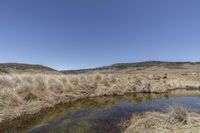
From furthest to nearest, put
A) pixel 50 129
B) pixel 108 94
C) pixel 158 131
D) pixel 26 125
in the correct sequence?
pixel 108 94 → pixel 26 125 → pixel 50 129 → pixel 158 131

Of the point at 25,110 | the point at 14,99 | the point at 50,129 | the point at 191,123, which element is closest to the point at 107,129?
the point at 50,129

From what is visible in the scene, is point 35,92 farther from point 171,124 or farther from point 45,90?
point 171,124

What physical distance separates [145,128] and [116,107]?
25.1 feet

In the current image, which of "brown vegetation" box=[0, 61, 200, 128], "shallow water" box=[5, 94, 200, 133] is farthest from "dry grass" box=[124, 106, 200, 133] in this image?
"brown vegetation" box=[0, 61, 200, 128]

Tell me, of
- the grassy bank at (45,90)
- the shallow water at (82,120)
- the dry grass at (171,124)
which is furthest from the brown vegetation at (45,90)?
the dry grass at (171,124)

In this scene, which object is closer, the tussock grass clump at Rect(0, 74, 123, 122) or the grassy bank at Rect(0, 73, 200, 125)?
the tussock grass clump at Rect(0, 74, 123, 122)

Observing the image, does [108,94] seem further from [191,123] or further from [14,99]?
[191,123]

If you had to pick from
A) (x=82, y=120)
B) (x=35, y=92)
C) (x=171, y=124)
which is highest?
(x=35, y=92)

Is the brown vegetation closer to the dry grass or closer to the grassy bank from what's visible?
the grassy bank

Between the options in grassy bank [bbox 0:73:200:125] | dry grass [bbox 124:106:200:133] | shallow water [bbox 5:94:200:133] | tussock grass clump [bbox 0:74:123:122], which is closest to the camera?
dry grass [bbox 124:106:200:133]

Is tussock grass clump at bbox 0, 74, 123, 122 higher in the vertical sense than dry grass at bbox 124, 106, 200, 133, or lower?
higher

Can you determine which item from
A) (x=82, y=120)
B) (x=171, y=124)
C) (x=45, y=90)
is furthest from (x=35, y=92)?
(x=171, y=124)

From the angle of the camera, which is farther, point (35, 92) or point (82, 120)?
point (35, 92)

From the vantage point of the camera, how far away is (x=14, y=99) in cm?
1658
